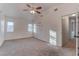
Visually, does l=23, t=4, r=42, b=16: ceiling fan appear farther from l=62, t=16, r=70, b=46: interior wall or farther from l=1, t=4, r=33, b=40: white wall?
l=62, t=16, r=70, b=46: interior wall

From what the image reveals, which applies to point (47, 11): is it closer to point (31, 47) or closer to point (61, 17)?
point (61, 17)

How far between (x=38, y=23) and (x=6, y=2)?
2.49 feet

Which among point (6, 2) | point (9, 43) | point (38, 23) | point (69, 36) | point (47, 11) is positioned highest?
point (6, 2)

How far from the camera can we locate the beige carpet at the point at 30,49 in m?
2.06

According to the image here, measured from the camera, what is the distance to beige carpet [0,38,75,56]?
2.06 metres

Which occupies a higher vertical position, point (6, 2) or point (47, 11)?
point (6, 2)

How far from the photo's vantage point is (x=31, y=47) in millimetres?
2092

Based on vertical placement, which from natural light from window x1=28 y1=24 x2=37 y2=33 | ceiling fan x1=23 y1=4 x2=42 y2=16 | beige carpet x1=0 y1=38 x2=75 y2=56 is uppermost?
ceiling fan x1=23 y1=4 x2=42 y2=16

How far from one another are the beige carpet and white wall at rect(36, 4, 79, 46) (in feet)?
0.47

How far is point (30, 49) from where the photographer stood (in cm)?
208

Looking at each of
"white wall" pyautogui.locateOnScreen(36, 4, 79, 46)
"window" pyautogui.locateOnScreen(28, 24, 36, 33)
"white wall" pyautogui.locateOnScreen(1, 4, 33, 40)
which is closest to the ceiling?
"white wall" pyautogui.locateOnScreen(1, 4, 33, 40)

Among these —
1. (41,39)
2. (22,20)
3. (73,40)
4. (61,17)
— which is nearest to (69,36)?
(73,40)

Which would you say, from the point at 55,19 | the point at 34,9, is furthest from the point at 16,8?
the point at 55,19

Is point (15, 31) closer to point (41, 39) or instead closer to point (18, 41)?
point (18, 41)
